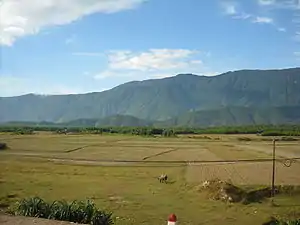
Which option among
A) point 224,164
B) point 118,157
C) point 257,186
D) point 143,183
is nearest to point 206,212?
point 257,186

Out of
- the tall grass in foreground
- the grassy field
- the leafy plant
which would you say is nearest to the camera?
the tall grass in foreground

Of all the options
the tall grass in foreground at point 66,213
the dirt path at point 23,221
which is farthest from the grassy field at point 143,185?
the dirt path at point 23,221

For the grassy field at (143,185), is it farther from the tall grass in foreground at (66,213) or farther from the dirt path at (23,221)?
the dirt path at (23,221)

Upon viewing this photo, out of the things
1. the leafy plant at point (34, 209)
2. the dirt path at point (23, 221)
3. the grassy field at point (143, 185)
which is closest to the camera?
the dirt path at point (23, 221)

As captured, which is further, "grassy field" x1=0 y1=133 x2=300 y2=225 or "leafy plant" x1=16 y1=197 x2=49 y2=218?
"grassy field" x1=0 y1=133 x2=300 y2=225

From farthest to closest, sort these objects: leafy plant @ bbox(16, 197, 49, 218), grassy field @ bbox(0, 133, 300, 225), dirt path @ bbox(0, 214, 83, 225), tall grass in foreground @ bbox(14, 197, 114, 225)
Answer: grassy field @ bbox(0, 133, 300, 225), leafy plant @ bbox(16, 197, 49, 218), tall grass in foreground @ bbox(14, 197, 114, 225), dirt path @ bbox(0, 214, 83, 225)

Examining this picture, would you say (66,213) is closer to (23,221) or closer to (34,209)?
(34,209)

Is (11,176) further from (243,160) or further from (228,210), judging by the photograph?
(243,160)

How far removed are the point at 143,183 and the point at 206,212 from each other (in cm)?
568

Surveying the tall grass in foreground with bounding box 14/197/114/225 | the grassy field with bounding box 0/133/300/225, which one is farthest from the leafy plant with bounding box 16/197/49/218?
the grassy field with bounding box 0/133/300/225

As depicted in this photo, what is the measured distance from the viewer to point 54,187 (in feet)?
55.5

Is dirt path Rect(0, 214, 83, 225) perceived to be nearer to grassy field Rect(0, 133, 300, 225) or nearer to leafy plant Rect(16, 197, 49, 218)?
leafy plant Rect(16, 197, 49, 218)

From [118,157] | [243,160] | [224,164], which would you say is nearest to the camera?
[224,164]

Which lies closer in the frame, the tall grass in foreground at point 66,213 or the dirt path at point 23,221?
the dirt path at point 23,221
